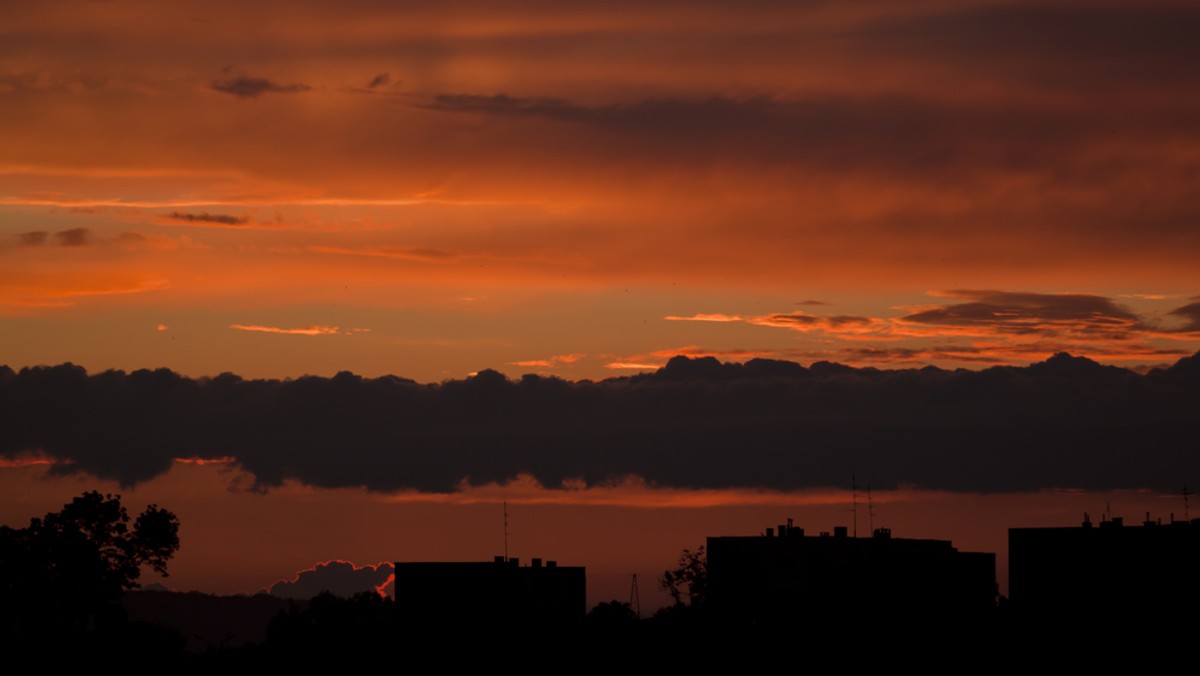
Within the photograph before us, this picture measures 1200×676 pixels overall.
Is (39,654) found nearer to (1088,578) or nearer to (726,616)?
(726,616)

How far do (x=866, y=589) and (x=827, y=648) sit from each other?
163 ft

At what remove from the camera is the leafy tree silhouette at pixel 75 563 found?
160m

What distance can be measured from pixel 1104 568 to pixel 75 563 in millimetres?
95134

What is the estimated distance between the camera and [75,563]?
6314 inches

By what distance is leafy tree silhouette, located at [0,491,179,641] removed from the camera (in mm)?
159500

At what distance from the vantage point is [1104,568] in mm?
157750

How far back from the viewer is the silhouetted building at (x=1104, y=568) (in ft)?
490

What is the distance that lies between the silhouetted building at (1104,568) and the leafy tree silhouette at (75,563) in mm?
81557

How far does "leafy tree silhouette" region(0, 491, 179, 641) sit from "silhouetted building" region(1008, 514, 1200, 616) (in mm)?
81557

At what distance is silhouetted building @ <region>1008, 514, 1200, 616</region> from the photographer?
149m

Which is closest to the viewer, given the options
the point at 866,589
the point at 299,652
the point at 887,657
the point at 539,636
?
the point at 887,657

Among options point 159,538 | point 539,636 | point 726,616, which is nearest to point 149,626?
point 159,538

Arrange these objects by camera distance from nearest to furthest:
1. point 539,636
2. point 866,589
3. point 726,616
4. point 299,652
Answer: point 299,652 → point 539,636 → point 726,616 → point 866,589

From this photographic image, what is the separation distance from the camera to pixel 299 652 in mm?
145375
